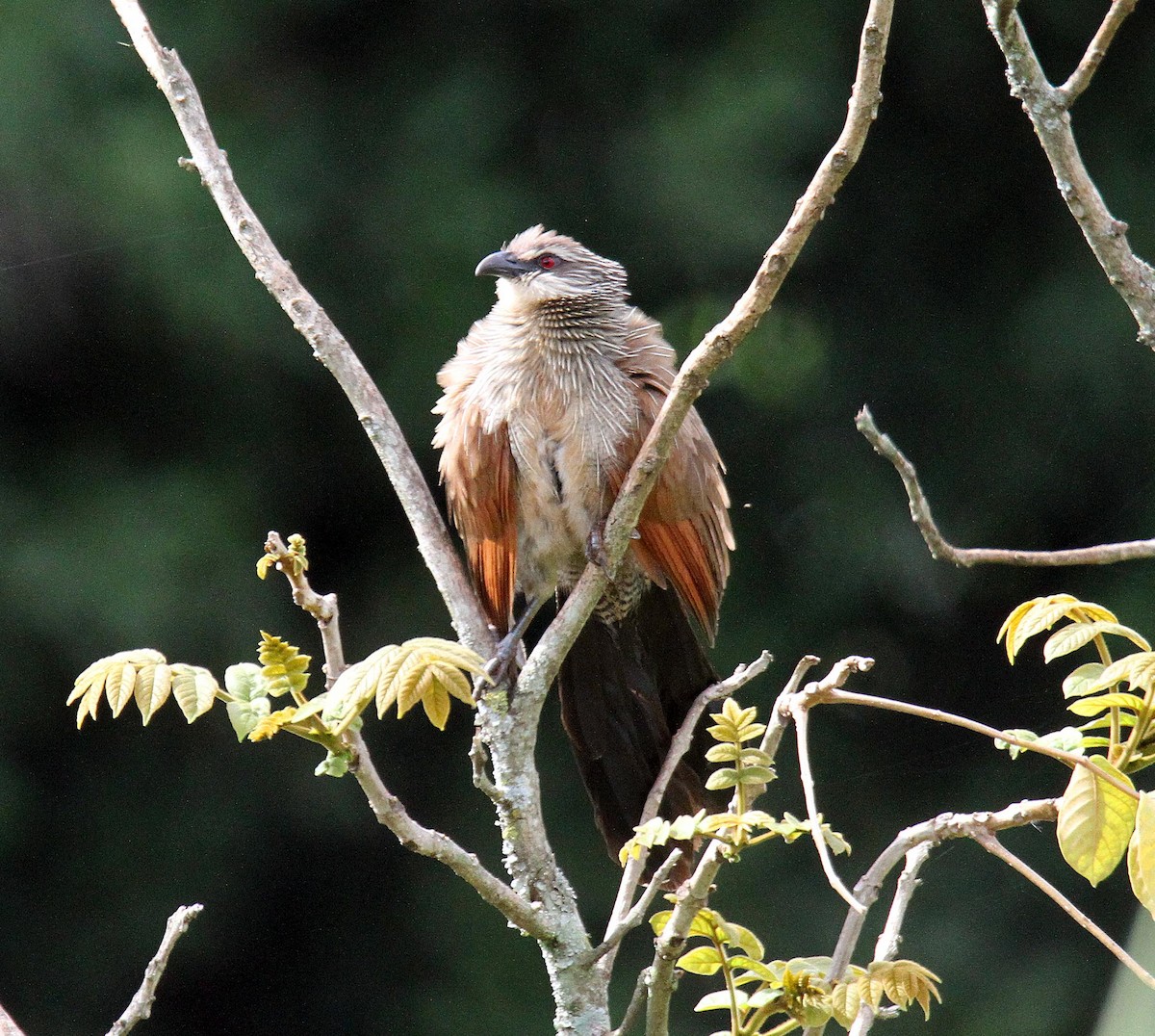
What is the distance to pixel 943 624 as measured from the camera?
3.38 meters

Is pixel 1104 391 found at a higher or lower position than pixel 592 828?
higher

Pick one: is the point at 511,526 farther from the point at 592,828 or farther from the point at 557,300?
the point at 592,828

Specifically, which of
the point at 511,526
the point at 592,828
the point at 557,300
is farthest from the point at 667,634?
the point at 592,828

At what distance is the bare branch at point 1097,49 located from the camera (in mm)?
928

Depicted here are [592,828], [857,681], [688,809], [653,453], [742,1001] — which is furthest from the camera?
[857,681]

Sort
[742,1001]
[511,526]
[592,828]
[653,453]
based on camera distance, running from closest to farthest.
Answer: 1. [742,1001]
2. [653,453]
3. [511,526]
4. [592,828]

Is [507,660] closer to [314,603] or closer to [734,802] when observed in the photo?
[314,603]

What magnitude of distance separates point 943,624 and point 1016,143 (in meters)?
1.21

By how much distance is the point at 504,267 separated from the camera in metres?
2.04

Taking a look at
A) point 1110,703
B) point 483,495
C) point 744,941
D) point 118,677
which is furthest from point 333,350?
point 1110,703

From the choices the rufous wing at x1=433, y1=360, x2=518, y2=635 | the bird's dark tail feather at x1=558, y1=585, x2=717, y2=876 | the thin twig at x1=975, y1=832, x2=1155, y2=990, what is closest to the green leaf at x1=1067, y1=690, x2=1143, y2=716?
the thin twig at x1=975, y1=832, x2=1155, y2=990

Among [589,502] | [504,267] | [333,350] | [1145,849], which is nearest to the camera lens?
[1145,849]

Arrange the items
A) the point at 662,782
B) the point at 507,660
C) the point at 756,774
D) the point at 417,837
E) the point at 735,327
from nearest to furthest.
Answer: the point at 756,774 → the point at 417,837 → the point at 735,327 → the point at 662,782 → the point at 507,660

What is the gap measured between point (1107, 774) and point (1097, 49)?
1.66 ft
